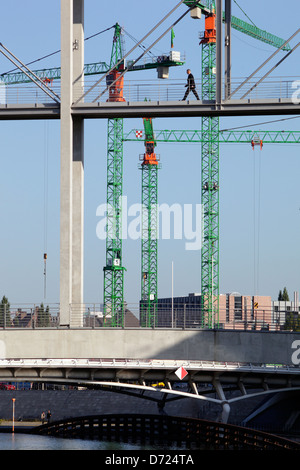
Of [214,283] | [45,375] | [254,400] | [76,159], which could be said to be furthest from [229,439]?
[214,283]

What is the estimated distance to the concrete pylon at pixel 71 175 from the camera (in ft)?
149

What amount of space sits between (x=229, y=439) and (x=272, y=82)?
1743 centimetres

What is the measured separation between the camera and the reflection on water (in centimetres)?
5019

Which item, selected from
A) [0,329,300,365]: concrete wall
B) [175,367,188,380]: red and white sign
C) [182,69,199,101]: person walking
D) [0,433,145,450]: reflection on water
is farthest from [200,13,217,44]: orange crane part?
[175,367,188,380]: red and white sign

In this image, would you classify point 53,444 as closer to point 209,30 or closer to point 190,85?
point 190,85

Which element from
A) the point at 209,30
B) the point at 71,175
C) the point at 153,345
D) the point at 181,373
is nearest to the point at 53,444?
the point at 153,345

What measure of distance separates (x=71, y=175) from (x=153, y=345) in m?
9.17

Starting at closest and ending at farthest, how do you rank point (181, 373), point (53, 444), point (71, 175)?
point (181, 373)
point (71, 175)
point (53, 444)

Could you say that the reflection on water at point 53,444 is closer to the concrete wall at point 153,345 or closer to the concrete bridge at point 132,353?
the concrete bridge at point 132,353

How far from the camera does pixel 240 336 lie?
145 feet

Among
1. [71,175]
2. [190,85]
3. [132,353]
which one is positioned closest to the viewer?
[132,353]

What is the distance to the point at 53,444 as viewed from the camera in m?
53.1

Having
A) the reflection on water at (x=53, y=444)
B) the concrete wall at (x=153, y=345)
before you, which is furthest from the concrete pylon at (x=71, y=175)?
the reflection on water at (x=53, y=444)

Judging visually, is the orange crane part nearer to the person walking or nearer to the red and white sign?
the person walking
